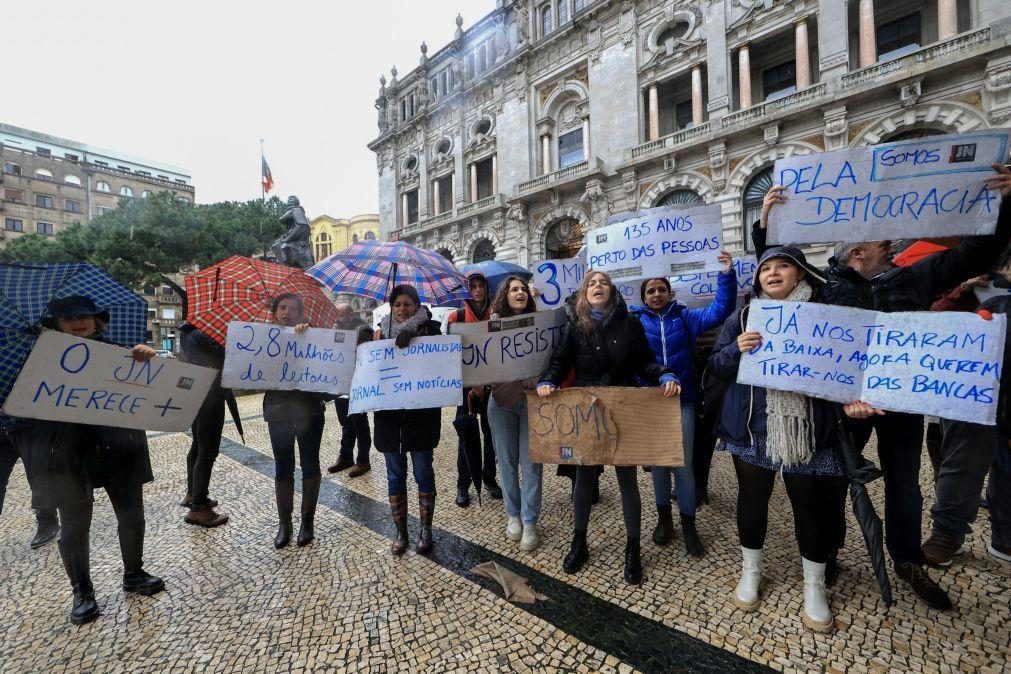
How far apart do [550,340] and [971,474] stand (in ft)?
8.93

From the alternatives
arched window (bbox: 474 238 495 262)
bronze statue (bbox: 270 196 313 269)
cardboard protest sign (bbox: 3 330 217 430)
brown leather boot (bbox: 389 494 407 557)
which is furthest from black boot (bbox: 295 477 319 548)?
arched window (bbox: 474 238 495 262)

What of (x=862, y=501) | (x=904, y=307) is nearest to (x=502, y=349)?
(x=862, y=501)

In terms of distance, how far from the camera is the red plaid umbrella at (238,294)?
3.27 meters

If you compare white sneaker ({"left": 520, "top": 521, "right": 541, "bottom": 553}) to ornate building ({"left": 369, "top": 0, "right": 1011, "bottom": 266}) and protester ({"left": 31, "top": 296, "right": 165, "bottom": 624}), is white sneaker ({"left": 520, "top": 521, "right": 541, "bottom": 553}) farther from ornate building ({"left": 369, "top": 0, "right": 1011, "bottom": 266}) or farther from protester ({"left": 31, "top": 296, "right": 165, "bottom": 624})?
ornate building ({"left": 369, "top": 0, "right": 1011, "bottom": 266})

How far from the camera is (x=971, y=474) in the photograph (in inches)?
98.7

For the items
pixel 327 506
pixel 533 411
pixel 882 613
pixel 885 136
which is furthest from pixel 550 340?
pixel 885 136

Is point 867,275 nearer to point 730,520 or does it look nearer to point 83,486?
point 730,520

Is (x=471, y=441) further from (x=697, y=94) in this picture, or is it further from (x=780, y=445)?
(x=697, y=94)

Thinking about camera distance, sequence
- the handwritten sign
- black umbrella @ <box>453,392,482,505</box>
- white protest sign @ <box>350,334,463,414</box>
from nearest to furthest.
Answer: the handwritten sign, white protest sign @ <box>350,334,463,414</box>, black umbrella @ <box>453,392,482,505</box>

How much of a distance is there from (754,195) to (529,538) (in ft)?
46.0

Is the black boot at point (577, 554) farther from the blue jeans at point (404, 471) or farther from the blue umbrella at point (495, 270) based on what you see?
the blue umbrella at point (495, 270)

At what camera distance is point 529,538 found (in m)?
2.88

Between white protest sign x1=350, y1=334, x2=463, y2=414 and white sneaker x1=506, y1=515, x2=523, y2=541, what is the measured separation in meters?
1.07

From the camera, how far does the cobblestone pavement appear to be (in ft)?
6.26
